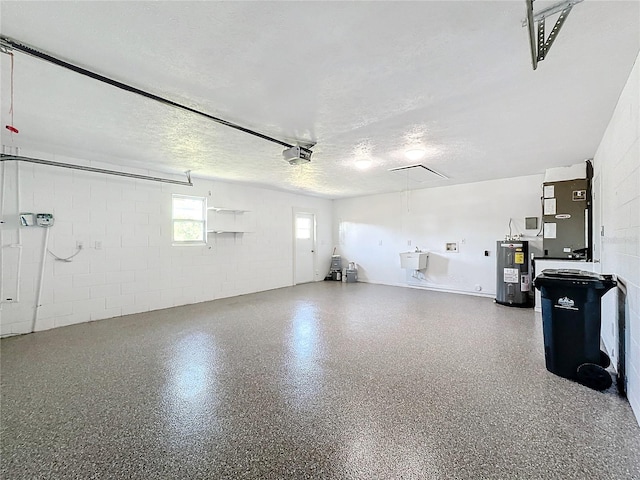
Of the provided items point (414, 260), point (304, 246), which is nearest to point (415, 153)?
point (414, 260)

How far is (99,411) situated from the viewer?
2180 mm

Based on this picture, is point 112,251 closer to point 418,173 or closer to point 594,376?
point 418,173

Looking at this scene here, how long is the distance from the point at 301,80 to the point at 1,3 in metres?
1.66

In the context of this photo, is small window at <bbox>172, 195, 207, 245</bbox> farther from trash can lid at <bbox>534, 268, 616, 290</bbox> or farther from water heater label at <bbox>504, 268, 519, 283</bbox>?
water heater label at <bbox>504, 268, 519, 283</bbox>

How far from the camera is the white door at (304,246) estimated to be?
26.6ft

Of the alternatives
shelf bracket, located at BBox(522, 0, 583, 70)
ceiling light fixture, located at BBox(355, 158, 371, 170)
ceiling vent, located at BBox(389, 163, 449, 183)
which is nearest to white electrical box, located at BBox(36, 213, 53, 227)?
ceiling light fixture, located at BBox(355, 158, 371, 170)

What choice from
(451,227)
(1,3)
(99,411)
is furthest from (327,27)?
(451,227)

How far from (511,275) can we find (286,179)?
4.49m

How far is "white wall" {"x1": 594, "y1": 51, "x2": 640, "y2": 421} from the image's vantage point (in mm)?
2041

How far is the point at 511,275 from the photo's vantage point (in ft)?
17.8

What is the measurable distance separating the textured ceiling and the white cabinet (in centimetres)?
220

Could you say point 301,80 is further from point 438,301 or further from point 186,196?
point 438,301

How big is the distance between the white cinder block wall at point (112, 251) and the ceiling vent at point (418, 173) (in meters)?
3.35

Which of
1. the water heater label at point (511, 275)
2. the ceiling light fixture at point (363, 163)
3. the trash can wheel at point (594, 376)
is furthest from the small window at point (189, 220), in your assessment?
the trash can wheel at point (594, 376)
